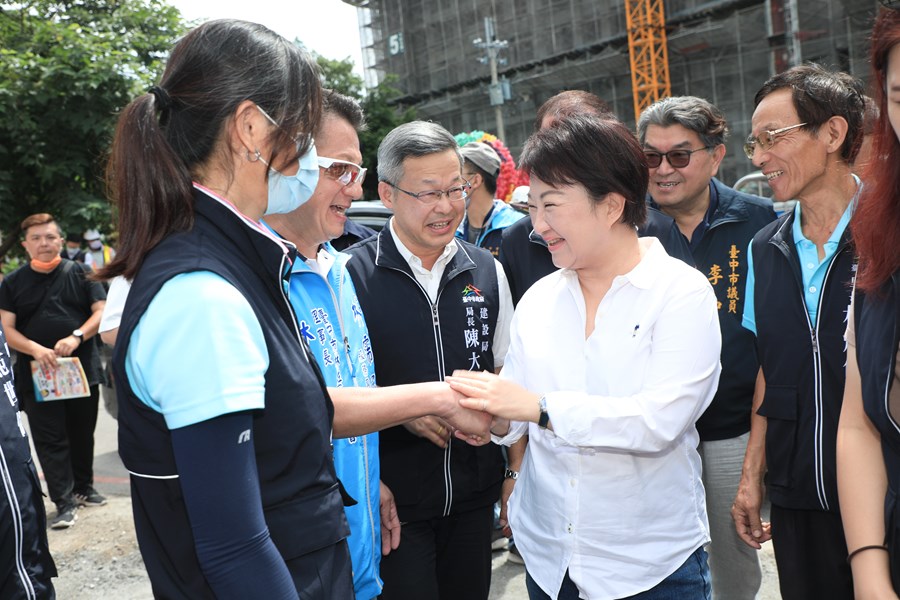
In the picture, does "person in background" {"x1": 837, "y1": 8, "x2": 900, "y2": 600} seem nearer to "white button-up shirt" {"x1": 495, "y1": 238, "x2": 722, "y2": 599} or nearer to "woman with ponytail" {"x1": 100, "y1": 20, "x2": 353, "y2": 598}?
"white button-up shirt" {"x1": 495, "y1": 238, "x2": 722, "y2": 599}

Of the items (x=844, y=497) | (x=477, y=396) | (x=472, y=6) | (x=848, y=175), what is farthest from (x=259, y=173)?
(x=472, y=6)

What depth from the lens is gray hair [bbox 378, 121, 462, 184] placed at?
287cm

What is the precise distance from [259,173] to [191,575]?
29.2 inches

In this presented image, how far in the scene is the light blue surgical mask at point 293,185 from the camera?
1.58m

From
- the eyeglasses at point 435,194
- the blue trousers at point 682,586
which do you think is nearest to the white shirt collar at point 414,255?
the eyeglasses at point 435,194

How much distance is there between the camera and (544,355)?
7.10 ft

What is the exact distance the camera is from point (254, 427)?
4.42 ft

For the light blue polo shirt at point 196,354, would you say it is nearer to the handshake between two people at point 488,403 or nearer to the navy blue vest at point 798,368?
the handshake between two people at point 488,403

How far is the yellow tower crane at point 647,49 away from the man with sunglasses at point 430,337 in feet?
85.7

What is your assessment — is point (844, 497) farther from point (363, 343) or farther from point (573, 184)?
point (363, 343)

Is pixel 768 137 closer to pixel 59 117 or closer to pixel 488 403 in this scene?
pixel 488 403

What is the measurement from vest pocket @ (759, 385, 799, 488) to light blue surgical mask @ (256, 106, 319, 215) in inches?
67.2

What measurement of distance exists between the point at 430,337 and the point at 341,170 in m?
0.69

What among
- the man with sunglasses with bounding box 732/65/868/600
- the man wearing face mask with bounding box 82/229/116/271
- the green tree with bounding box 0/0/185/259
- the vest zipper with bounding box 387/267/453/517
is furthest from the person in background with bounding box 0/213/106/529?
the man wearing face mask with bounding box 82/229/116/271
